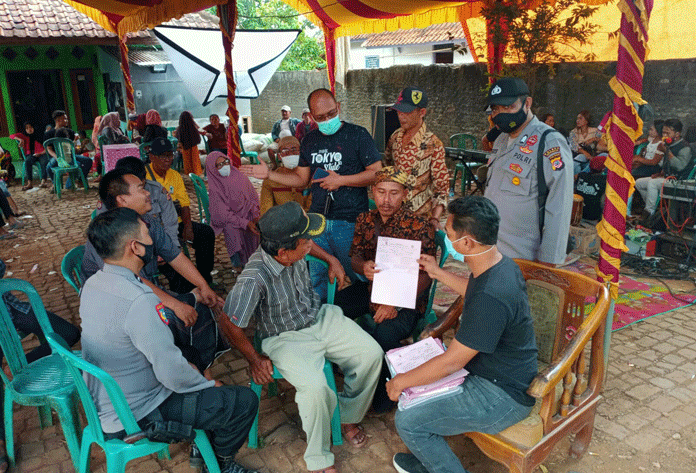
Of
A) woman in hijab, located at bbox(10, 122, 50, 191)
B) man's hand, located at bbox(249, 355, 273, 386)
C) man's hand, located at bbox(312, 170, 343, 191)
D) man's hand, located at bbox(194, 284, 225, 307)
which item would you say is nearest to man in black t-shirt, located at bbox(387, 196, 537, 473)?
man's hand, located at bbox(249, 355, 273, 386)

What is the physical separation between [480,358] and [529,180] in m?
1.43

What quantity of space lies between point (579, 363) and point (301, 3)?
8662mm

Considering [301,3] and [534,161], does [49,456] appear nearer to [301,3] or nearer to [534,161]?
[534,161]

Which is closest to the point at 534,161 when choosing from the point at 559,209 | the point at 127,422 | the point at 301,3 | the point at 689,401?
the point at 559,209

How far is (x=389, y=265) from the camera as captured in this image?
299cm

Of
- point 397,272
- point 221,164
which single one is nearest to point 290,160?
point 221,164

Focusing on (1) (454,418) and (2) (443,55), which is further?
(2) (443,55)

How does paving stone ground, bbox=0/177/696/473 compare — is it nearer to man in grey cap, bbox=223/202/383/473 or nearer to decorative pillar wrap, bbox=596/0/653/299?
man in grey cap, bbox=223/202/383/473

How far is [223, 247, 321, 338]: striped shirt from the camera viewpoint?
2701 mm

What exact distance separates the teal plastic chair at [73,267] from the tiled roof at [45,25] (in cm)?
1074

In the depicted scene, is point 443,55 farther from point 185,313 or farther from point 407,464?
point 407,464

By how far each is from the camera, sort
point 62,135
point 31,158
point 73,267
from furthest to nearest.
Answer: point 31,158, point 62,135, point 73,267

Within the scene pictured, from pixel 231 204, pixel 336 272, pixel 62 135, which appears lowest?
pixel 336 272

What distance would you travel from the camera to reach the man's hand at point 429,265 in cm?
284
